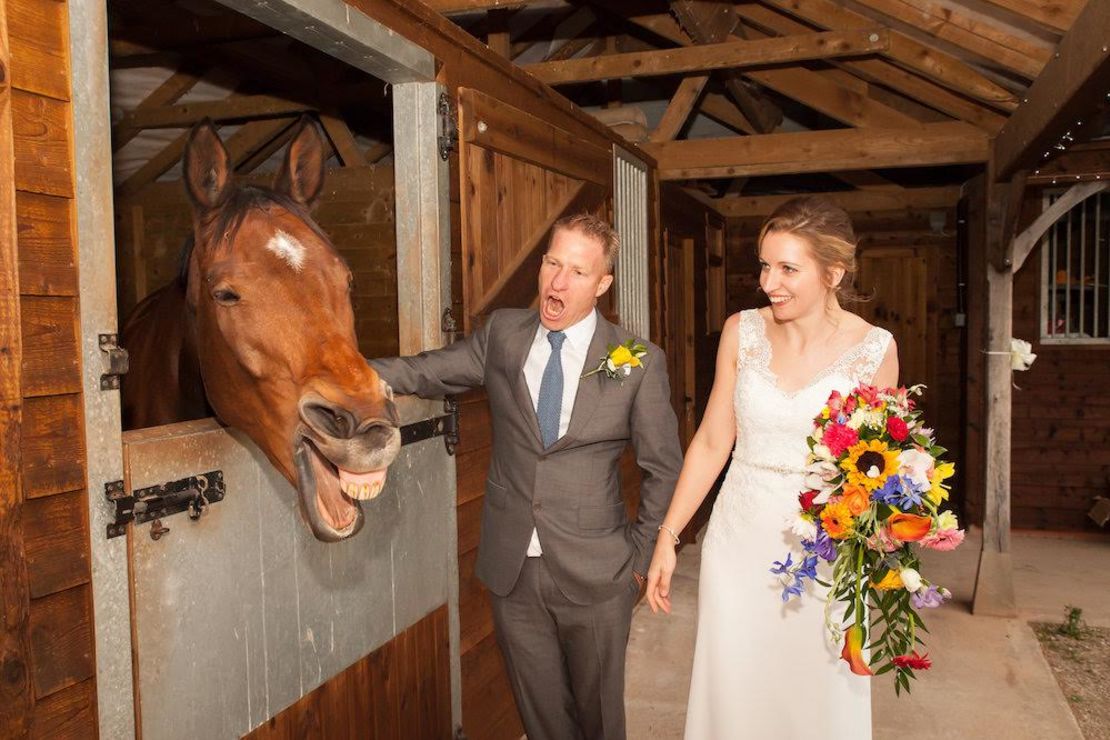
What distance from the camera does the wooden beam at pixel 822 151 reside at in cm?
500

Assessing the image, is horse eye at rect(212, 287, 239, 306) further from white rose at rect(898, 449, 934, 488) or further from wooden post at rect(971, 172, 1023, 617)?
wooden post at rect(971, 172, 1023, 617)

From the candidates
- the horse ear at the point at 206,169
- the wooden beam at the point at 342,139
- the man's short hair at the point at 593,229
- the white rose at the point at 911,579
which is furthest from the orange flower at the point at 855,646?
the wooden beam at the point at 342,139

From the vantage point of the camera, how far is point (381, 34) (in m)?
2.29

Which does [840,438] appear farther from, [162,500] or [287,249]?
[162,500]

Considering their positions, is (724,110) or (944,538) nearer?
(944,538)

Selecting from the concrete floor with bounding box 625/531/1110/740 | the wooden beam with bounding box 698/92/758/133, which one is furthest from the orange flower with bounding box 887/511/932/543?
the wooden beam with bounding box 698/92/758/133

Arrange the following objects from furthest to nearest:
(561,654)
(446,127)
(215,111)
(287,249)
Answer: (215,111) → (446,127) → (561,654) → (287,249)

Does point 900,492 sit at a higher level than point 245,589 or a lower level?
higher

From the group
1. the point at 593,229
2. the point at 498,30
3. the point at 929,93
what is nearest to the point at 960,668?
the point at 929,93

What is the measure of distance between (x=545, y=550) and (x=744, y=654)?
0.55m

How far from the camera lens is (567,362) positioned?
224 cm

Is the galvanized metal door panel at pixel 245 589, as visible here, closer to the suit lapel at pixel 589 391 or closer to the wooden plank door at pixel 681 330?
the suit lapel at pixel 589 391

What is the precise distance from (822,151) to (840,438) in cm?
379

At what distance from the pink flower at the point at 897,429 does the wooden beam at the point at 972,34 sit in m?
2.48
